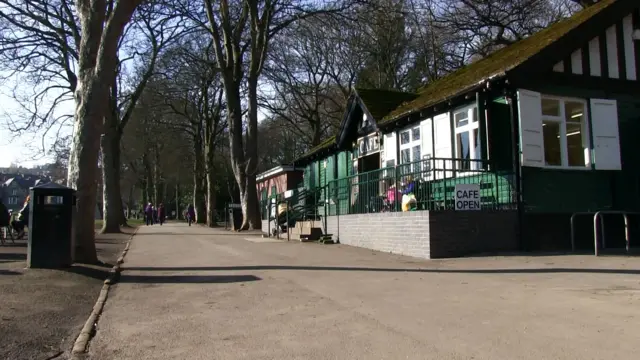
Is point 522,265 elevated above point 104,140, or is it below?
below

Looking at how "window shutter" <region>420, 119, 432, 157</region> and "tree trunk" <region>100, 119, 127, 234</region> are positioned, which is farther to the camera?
"tree trunk" <region>100, 119, 127, 234</region>

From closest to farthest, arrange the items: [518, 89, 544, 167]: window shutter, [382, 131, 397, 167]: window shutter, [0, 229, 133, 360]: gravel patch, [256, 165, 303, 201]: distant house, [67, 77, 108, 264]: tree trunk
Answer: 1. [0, 229, 133, 360]: gravel patch
2. [67, 77, 108, 264]: tree trunk
3. [518, 89, 544, 167]: window shutter
4. [382, 131, 397, 167]: window shutter
5. [256, 165, 303, 201]: distant house

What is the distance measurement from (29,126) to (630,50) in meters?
24.6

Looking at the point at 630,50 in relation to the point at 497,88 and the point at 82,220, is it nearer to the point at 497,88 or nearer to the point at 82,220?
the point at 497,88

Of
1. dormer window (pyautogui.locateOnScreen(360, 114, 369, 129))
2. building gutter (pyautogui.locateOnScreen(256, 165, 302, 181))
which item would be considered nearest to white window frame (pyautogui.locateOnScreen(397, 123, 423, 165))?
dormer window (pyautogui.locateOnScreen(360, 114, 369, 129))

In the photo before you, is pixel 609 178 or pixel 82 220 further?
pixel 609 178

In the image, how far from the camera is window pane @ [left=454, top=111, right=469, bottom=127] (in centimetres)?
1462

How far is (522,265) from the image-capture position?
10383mm

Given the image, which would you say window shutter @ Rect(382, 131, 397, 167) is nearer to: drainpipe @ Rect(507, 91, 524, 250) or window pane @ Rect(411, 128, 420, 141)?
window pane @ Rect(411, 128, 420, 141)

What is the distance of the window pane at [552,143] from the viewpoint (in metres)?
13.6

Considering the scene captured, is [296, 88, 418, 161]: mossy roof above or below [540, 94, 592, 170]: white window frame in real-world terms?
above

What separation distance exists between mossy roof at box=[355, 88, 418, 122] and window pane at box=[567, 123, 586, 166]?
634 cm

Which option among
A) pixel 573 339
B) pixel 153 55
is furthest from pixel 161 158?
pixel 573 339

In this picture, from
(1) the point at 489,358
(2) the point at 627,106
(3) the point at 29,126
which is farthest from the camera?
(3) the point at 29,126
